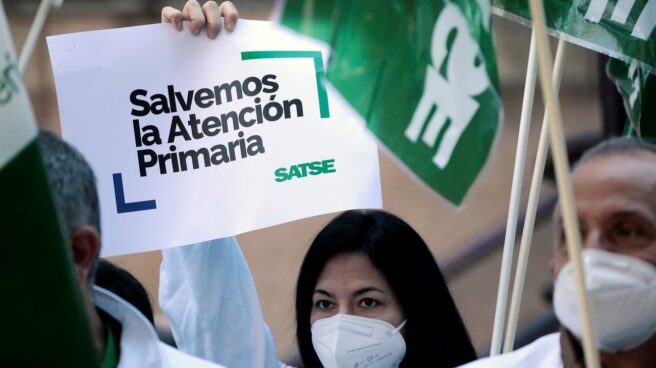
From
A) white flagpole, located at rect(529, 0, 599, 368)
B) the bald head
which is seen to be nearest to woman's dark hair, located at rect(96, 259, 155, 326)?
the bald head

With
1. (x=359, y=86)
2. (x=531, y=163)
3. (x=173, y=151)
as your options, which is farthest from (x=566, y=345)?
(x=531, y=163)

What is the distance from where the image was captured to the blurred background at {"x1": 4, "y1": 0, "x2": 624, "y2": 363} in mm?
9320

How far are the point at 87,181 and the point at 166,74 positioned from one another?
3.37ft

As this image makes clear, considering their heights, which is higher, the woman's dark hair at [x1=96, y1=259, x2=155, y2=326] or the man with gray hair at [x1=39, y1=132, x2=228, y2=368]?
the man with gray hair at [x1=39, y1=132, x2=228, y2=368]

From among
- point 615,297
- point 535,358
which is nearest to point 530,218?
point 535,358

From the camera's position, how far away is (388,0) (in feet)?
9.79

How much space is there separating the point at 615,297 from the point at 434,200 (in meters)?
7.81

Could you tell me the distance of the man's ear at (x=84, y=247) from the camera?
109 inches

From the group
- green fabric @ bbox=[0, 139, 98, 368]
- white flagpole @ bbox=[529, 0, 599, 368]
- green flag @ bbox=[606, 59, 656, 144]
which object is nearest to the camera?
green fabric @ bbox=[0, 139, 98, 368]

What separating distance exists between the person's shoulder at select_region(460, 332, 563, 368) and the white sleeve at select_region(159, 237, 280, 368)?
3.40 ft

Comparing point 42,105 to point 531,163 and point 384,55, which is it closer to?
point 531,163

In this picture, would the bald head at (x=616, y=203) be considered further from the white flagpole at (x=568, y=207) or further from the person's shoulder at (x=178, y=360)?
the person's shoulder at (x=178, y=360)

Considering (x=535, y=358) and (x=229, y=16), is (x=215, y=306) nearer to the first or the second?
(x=229, y=16)

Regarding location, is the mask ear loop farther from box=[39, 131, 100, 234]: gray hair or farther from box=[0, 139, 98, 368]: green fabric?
box=[0, 139, 98, 368]: green fabric
